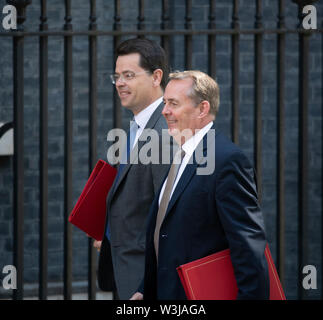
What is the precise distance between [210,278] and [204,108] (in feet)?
2.03

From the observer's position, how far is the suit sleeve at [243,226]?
100 inches

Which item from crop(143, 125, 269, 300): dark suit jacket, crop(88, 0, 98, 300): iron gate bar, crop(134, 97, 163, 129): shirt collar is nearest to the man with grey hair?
crop(143, 125, 269, 300): dark suit jacket

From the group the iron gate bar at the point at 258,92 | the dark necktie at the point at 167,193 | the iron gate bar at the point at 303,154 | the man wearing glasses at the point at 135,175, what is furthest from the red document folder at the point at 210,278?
the iron gate bar at the point at 303,154

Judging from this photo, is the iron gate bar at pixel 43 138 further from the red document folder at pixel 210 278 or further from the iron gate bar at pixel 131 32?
the red document folder at pixel 210 278

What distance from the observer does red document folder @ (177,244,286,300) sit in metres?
2.61

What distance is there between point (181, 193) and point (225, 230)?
0.79 ft

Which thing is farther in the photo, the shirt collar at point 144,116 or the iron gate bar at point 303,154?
the iron gate bar at point 303,154

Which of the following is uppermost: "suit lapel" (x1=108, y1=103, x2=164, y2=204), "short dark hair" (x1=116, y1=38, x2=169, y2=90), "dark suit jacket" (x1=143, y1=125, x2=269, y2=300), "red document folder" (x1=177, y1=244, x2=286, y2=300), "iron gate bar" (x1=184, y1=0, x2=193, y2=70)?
"iron gate bar" (x1=184, y1=0, x2=193, y2=70)

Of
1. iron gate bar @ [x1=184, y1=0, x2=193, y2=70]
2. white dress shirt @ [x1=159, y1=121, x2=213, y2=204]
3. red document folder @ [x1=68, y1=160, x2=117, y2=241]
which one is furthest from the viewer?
iron gate bar @ [x1=184, y1=0, x2=193, y2=70]

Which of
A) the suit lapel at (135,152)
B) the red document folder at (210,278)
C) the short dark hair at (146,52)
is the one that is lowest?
the red document folder at (210,278)

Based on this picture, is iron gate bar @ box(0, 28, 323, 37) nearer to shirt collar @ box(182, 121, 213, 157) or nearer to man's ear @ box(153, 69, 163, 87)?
man's ear @ box(153, 69, 163, 87)

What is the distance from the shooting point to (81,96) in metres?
7.71

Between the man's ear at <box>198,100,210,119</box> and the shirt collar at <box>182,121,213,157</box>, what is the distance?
4cm

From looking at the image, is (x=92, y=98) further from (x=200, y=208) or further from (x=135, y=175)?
(x=200, y=208)
